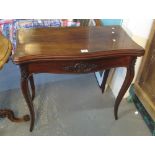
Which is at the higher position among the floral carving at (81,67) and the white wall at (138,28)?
the white wall at (138,28)

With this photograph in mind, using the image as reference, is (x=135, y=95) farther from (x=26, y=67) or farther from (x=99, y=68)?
(x=26, y=67)

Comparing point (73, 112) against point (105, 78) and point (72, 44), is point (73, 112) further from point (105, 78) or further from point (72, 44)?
point (72, 44)

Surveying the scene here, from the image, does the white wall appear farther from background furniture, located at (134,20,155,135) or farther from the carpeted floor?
the carpeted floor

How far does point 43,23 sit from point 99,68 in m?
1.10

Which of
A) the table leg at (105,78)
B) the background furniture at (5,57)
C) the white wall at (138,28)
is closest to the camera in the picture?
the background furniture at (5,57)

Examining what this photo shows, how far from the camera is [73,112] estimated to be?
1.68m

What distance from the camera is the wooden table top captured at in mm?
1111

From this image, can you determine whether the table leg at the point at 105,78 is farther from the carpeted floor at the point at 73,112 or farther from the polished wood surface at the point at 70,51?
the polished wood surface at the point at 70,51

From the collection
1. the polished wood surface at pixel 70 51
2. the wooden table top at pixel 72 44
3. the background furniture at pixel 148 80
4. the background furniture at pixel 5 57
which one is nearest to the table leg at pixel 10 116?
the background furniture at pixel 5 57

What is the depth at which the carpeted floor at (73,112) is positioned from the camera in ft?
5.06

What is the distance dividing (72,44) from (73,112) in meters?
0.67

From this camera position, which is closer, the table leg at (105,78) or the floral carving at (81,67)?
the floral carving at (81,67)
